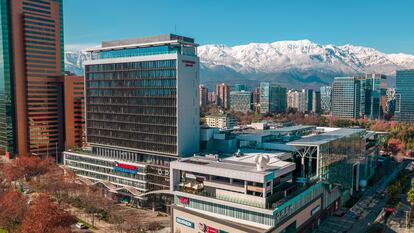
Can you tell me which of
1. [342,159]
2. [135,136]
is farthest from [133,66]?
[342,159]

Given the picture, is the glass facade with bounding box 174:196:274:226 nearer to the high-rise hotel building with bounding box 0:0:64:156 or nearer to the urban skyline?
the urban skyline

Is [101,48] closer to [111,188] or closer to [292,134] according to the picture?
[111,188]

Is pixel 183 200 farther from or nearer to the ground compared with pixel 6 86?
nearer to the ground

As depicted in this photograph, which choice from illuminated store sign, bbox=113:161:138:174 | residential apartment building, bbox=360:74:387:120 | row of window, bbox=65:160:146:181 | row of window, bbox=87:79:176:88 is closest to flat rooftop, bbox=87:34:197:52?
row of window, bbox=87:79:176:88

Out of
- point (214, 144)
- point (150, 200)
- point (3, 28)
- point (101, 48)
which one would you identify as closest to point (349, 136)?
point (214, 144)

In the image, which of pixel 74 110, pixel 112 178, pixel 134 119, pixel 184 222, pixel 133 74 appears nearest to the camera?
pixel 184 222

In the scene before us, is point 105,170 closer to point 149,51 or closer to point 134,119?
point 134,119

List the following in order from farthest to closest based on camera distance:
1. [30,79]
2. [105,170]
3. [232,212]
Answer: [30,79] → [105,170] → [232,212]
